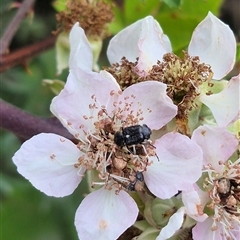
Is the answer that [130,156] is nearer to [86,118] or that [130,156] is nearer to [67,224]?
[86,118]

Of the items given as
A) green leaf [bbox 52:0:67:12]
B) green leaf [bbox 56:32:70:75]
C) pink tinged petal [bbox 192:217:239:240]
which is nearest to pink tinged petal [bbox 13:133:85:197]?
pink tinged petal [bbox 192:217:239:240]

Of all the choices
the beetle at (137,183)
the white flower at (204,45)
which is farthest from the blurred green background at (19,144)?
the beetle at (137,183)

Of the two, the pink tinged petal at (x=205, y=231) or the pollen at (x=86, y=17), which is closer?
the pink tinged petal at (x=205, y=231)

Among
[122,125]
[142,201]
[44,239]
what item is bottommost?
[44,239]

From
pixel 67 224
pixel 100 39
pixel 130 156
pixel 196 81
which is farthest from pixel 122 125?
pixel 67 224

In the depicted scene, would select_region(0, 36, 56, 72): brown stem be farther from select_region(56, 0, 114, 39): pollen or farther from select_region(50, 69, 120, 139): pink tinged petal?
select_region(50, 69, 120, 139): pink tinged petal

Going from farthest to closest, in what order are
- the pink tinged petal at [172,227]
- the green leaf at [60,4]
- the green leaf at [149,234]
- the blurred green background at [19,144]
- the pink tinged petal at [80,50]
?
the blurred green background at [19,144], the green leaf at [60,4], the pink tinged petal at [80,50], the green leaf at [149,234], the pink tinged petal at [172,227]

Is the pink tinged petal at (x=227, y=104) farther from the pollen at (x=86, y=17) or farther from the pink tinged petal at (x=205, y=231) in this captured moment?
the pollen at (x=86, y=17)
